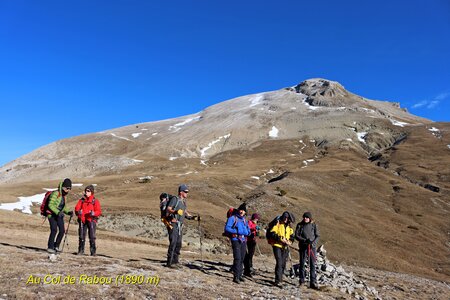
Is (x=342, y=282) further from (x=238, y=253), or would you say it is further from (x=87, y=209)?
(x=87, y=209)

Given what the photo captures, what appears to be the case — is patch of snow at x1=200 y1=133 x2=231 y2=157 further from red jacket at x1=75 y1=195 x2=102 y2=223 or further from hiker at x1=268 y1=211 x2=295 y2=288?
hiker at x1=268 y1=211 x2=295 y2=288

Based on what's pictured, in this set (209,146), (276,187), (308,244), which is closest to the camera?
(308,244)

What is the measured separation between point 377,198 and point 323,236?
37430mm

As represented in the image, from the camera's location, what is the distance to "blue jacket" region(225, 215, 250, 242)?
13406 mm

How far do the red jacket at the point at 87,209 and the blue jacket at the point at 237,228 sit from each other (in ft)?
19.5

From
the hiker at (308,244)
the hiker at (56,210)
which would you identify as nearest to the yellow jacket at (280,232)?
the hiker at (308,244)

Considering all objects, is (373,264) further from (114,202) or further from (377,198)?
(377,198)

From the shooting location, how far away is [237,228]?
13445 mm

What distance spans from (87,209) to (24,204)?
47004mm

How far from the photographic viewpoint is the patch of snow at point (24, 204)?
50513 mm

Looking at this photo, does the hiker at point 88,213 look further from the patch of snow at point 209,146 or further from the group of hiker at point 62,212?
the patch of snow at point 209,146

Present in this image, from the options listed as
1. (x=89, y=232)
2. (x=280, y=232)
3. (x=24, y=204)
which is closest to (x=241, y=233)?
(x=280, y=232)

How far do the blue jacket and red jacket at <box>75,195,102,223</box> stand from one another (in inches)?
234

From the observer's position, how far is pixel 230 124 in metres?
190
